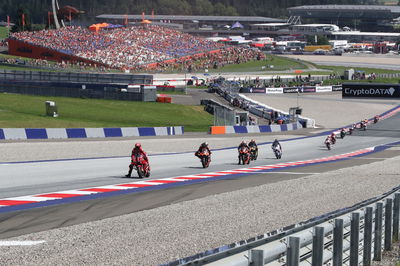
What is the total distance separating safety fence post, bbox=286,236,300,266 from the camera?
735 centimetres

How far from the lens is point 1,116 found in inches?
1809

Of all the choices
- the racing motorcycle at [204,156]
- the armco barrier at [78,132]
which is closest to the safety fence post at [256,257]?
the racing motorcycle at [204,156]

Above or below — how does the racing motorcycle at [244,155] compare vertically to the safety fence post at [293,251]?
below

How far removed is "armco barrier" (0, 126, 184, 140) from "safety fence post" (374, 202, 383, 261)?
27684 mm

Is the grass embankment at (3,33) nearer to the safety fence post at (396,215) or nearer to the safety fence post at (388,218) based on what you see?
the safety fence post at (396,215)

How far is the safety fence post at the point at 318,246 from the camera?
8.02m

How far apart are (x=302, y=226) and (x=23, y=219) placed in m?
7.76

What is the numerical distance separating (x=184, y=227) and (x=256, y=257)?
23.5 ft

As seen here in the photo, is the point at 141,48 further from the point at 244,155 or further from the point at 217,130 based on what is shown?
the point at 244,155

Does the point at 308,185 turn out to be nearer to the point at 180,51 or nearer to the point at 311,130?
the point at 311,130

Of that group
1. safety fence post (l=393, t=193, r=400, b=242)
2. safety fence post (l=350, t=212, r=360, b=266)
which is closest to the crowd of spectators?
safety fence post (l=393, t=193, r=400, b=242)

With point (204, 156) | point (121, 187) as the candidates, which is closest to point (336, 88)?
point (204, 156)

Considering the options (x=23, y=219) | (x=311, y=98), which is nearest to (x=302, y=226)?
(x=23, y=219)

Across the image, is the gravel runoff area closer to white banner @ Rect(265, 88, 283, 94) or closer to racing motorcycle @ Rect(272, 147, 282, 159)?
racing motorcycle @ Rect(272, 147, 282, 159)
